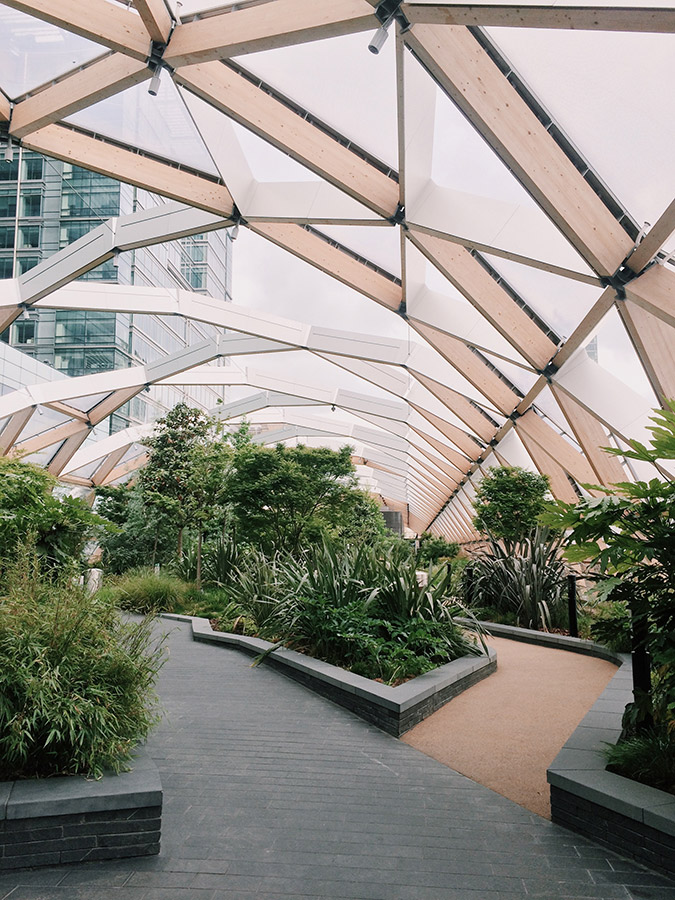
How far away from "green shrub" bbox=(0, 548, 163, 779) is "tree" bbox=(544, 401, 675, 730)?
8.85ft

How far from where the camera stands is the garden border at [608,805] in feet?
10.1

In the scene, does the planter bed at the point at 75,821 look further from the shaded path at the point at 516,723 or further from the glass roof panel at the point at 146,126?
the glass roof panel at the point at 146,126

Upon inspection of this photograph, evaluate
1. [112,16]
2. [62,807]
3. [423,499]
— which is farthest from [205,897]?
[423,499]

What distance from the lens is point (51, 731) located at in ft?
10.4

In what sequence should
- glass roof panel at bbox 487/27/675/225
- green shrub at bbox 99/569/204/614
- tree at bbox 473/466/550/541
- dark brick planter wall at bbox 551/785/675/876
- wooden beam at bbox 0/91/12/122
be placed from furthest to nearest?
tree at bbox 473/466/550/541 → green shrub at bbox 99/569/204/614 → wooden beam at bbox 0/91/12/122 → glass roof panel at bbox 487/27/675/225 → dark brick planter wall at bbox 551/785/675/876

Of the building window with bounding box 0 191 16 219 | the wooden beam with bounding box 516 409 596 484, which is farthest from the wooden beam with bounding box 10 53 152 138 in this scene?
the building window with bounding box 0 191 16 219

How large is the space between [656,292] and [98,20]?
6.27 metres

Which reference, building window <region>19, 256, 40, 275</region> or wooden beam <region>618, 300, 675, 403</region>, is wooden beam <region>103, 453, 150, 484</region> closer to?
building window <region>19, 256, 40, 275</region>

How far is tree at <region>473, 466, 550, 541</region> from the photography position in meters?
12.8

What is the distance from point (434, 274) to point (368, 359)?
14.1 feet

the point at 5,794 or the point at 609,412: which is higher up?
the point at 609,412

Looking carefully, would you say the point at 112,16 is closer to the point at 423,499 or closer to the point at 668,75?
the point at 668,75

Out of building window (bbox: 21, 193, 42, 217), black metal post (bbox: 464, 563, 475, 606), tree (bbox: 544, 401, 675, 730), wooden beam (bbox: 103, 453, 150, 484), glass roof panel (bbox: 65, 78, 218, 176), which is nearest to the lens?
tree (bbox: 544, 401, 675, 730)

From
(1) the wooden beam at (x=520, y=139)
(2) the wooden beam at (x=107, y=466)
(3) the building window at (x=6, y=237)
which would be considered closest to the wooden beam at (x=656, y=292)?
(1) the wooden beam at (x=520, y=139)
